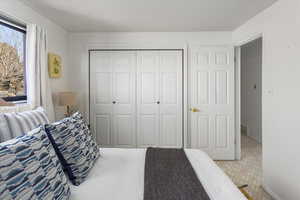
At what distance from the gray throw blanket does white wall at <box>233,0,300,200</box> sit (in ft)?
3.97

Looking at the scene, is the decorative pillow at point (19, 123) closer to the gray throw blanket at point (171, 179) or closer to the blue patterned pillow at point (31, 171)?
the blue patterned pillow at point (31, 171)

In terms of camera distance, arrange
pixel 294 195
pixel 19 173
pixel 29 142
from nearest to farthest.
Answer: pixel 19 173, pixel 29 142, pixel 294 195

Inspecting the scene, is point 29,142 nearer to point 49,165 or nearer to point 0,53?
point 49,165

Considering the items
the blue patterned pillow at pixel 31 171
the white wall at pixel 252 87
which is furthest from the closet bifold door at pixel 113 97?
the white wall at pixel 252 87

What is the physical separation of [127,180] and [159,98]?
2.26 metres

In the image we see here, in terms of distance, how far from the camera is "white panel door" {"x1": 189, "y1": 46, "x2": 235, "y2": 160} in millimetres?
3367

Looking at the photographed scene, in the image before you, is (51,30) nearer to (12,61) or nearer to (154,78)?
(12,61)

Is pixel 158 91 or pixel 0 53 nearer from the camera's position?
pixel 0 53

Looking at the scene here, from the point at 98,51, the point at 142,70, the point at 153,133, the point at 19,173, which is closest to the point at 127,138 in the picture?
the point at 153,133

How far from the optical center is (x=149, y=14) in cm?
260

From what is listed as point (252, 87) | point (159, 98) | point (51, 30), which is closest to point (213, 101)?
point (159, 98)

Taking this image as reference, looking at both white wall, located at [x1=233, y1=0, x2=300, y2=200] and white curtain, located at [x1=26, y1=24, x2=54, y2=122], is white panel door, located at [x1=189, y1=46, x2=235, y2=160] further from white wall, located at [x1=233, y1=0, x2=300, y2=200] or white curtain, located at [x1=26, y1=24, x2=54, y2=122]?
white curtain, located at [x1=26, y1=24, x2=54, y2=122]

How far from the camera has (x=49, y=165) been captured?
1.04m

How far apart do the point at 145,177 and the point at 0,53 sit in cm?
202
